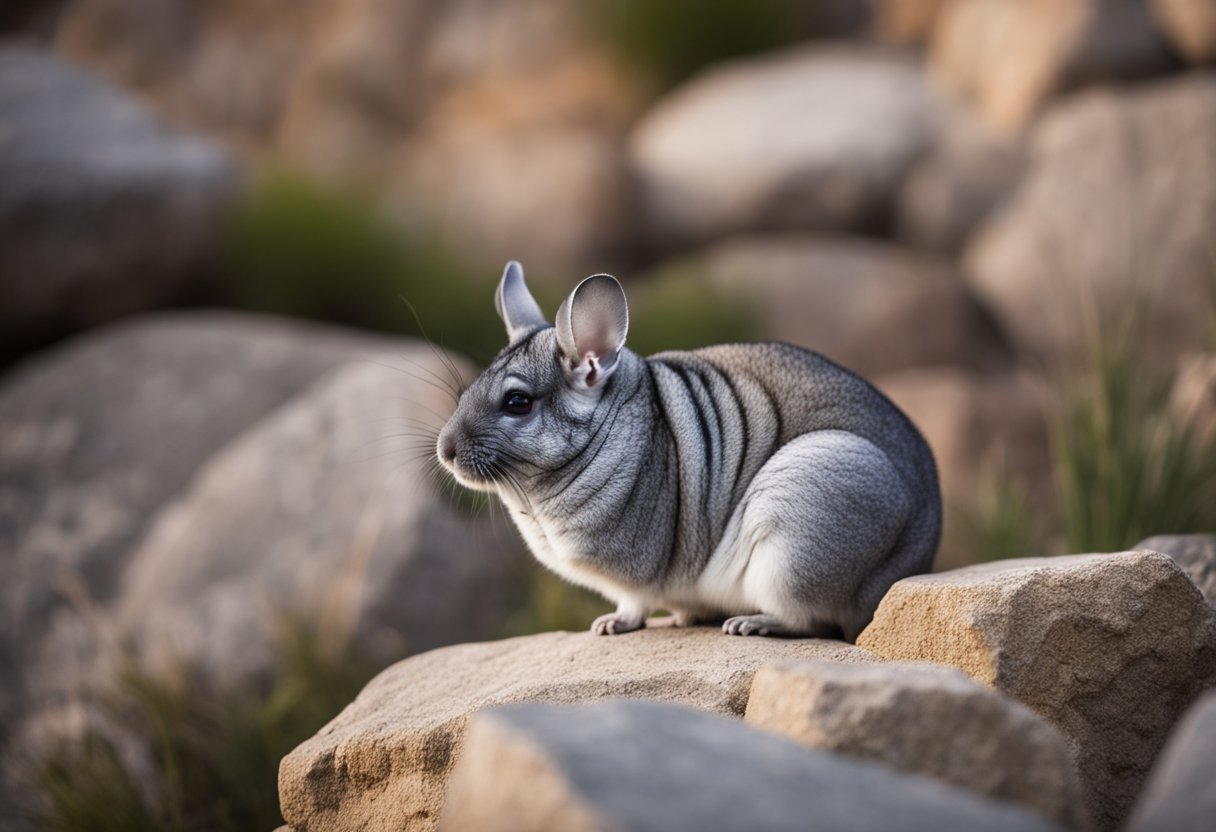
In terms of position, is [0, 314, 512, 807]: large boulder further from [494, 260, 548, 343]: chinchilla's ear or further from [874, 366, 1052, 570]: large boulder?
[874, 366, 1052, 570]: large boulder

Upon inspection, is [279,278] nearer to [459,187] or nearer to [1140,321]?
[459,187]

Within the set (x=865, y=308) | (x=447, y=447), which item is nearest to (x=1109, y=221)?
(x=865, y=308)

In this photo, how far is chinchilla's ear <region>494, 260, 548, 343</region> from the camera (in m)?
5.46

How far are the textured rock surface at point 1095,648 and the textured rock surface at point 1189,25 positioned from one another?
10.2 metres

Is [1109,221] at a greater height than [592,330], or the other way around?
[592,330]

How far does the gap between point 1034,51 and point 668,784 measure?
1319cm

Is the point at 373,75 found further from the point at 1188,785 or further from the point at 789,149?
the point at 1188,785

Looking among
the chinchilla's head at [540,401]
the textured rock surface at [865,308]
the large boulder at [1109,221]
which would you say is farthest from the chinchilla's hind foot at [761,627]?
the textured rock surface at [865,308]

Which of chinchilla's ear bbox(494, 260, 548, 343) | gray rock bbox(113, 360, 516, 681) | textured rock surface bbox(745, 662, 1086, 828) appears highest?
chinchilla's ear bbox(494, 260, 548, 343)

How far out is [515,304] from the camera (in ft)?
18.1

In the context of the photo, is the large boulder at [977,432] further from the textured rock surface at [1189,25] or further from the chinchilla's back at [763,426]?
the textured rock surface at [1189,25]

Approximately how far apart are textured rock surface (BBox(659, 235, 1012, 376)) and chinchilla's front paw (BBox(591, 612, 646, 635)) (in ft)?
24.7

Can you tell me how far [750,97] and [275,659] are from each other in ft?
34.5

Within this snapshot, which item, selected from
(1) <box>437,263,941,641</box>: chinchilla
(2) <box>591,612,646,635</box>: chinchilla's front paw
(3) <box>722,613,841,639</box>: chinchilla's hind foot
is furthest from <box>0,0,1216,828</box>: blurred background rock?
(3) <box>722,613,841,639</box>: chinchilla's hind foot
